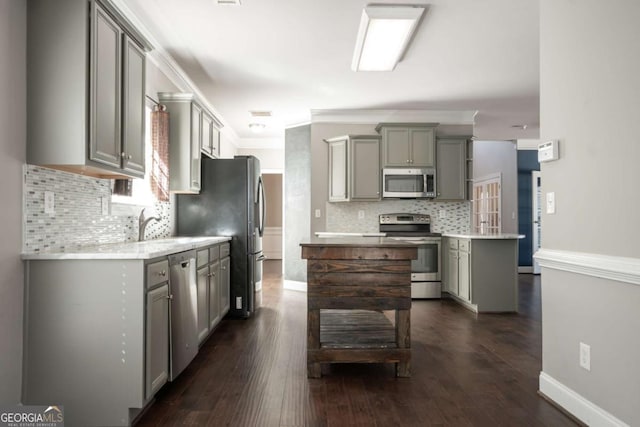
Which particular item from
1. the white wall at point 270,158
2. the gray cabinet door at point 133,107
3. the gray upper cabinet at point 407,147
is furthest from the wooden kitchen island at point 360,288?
the white wall at point 270,158

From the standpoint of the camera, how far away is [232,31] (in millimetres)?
3469

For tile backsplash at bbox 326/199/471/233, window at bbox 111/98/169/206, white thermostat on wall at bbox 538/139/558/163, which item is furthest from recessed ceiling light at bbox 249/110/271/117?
white thermostat on wall at bbox 538/139/558/163

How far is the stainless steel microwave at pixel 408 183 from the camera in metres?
5.67

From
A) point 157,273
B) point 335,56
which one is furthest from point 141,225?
point 335,56

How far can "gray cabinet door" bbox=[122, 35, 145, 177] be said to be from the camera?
251cm

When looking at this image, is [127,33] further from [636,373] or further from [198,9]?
[636,373]

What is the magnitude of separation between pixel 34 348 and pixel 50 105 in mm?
1227

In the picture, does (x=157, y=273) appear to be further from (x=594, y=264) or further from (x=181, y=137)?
(x=594, y=264)

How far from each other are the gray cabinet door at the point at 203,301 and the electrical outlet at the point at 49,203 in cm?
115

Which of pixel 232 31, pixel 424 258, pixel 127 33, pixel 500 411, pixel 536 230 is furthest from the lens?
pixel 536 230

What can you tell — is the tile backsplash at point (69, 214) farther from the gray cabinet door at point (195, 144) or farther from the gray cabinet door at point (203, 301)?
the gray cabinet door at point (195, 144)

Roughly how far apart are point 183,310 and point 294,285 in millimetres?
3657

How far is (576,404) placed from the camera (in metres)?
2.21

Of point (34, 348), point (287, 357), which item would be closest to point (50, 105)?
point (34, 348)
